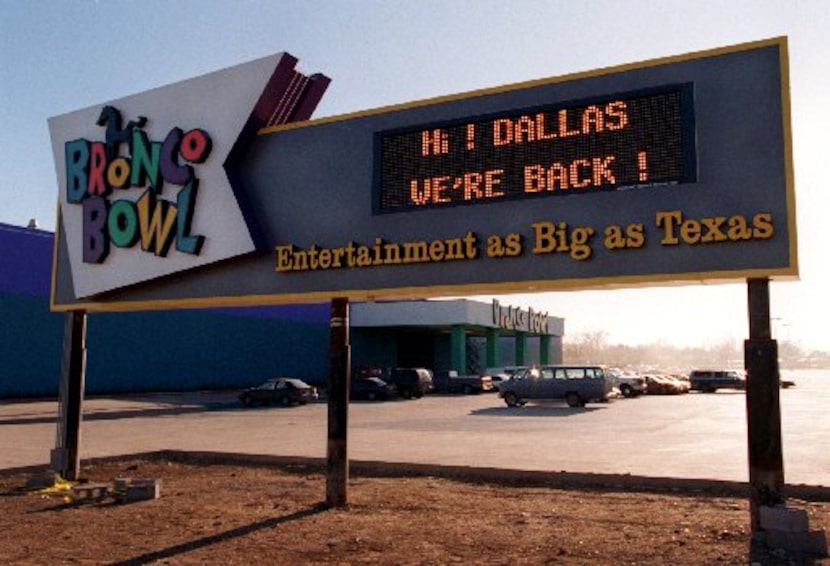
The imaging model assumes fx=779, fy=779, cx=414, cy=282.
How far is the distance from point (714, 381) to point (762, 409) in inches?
1781

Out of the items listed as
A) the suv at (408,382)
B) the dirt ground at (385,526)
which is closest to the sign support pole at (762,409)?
the dirt ground at (385,526)

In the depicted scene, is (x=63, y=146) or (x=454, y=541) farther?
(x=63, y=146)

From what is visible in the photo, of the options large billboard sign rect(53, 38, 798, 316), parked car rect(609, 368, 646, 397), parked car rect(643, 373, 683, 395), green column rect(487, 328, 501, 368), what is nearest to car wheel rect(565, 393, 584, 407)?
parked car rect(609, 368, 646, 397)

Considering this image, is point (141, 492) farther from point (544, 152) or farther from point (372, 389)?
point (372, 389)

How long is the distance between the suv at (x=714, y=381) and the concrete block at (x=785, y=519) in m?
45.3

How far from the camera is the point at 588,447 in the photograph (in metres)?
18.4

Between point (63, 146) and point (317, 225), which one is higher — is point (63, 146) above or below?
above

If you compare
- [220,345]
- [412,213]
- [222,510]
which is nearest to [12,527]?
[222,510]

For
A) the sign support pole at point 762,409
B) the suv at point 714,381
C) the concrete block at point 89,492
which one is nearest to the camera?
the sign support pole at point 762,409

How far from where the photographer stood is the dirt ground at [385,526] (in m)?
8.25

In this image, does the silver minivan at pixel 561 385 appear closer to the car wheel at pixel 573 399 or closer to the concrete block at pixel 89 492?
the car wheel at pixel 573 399

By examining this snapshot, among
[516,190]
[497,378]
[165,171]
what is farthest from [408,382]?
[516,190]

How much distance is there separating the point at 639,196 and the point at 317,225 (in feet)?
15.4

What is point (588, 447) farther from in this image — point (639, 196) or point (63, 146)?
point (63, 146)
